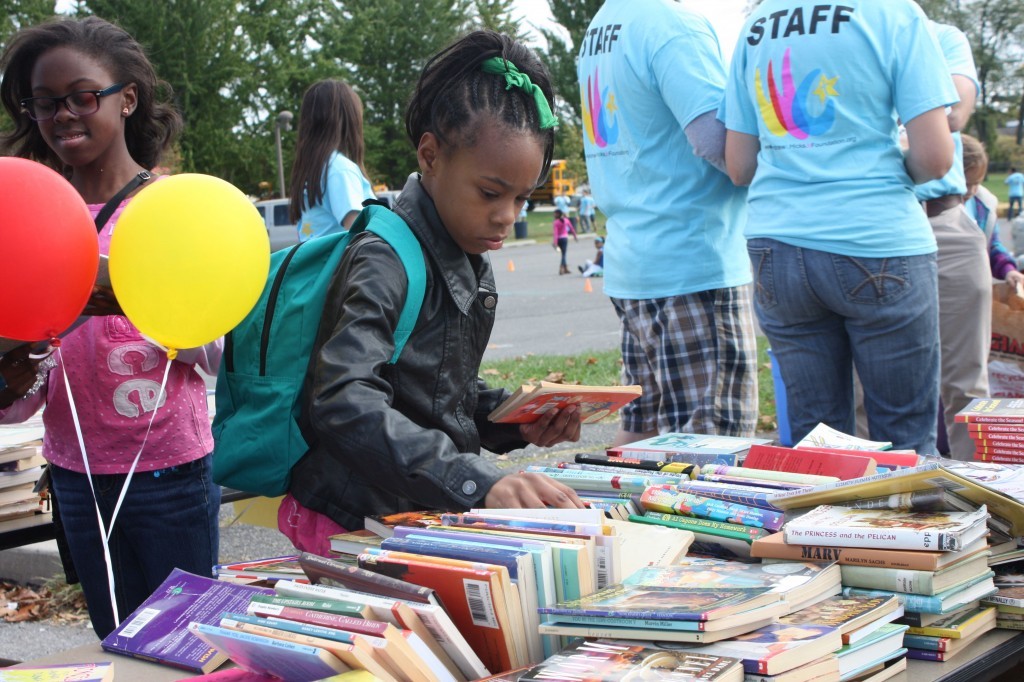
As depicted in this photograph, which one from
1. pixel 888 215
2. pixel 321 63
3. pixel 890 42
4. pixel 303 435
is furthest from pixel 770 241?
pixel 321 63

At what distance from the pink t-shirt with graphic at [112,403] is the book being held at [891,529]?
1.48 meters

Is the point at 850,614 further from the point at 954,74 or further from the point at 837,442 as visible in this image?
the point at 954,74

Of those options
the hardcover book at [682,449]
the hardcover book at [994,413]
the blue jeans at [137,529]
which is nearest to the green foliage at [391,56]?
the hardcover book at [994,413]

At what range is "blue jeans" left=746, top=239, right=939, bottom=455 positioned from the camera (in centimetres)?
333

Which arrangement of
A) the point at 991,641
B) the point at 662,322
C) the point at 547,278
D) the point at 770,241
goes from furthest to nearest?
the point at 547,278, the point at 662,322, the point at 770,241, the point at 991,641

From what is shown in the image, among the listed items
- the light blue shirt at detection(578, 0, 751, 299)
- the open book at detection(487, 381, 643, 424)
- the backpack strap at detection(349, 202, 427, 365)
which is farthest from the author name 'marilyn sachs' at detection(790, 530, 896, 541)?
the light blue shirt at detection(578, 0, 751, 299)

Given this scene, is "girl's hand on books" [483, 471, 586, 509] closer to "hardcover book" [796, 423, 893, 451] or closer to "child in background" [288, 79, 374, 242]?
"hardcover book" [796, 423, 893, 451]

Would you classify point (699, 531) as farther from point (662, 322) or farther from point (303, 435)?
point (662, 322)

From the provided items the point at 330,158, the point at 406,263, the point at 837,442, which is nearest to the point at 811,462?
the point at 837,442

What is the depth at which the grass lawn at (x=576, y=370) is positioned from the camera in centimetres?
784

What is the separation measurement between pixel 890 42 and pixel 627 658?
2.40 metres

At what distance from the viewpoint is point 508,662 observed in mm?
1667

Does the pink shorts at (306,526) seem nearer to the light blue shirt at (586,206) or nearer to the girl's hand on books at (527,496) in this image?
the girl's hand on books at (527,496)

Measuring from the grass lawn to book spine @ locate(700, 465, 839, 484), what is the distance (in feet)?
15.3
